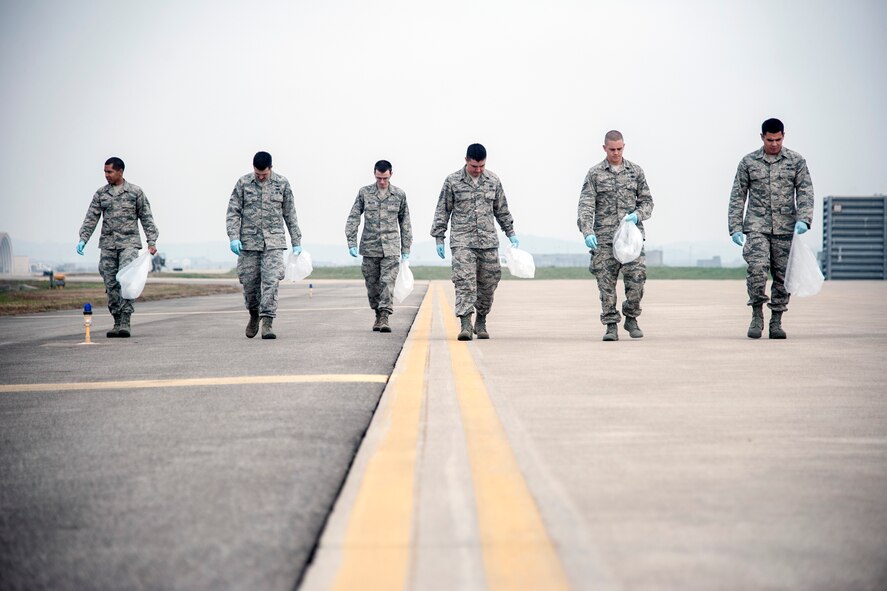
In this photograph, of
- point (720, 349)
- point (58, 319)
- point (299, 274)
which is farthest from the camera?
point (58, 319)

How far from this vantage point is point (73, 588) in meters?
2.71

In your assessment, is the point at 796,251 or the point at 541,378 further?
the point at 796,251

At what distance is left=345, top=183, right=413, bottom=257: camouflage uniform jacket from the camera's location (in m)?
12.7

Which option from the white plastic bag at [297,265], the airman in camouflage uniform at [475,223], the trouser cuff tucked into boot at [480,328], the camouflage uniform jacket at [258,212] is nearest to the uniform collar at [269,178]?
the camouflage uniform jacket at [258,212]

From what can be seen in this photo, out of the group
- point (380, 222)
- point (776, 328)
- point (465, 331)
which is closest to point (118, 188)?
point (380, 222)

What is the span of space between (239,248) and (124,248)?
5.20ft

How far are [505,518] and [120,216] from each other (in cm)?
1024

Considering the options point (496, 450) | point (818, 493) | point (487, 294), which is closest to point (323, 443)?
point (496, 450)

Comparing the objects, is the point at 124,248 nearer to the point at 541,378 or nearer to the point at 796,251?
the point at 541,378

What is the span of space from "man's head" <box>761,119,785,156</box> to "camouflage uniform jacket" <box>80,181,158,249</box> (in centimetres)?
743

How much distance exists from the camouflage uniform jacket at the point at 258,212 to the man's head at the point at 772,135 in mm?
5642

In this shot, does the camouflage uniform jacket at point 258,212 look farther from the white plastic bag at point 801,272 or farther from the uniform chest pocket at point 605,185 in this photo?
the white plastic bag at point 801,272

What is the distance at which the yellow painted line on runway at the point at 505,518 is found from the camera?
2732 mm

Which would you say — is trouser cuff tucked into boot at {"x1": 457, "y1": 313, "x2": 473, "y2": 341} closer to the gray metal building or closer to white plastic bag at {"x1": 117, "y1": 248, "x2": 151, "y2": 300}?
white plastic bag at {"x1": 117, "y1": 248, "x2": 151, "y2": 300}
